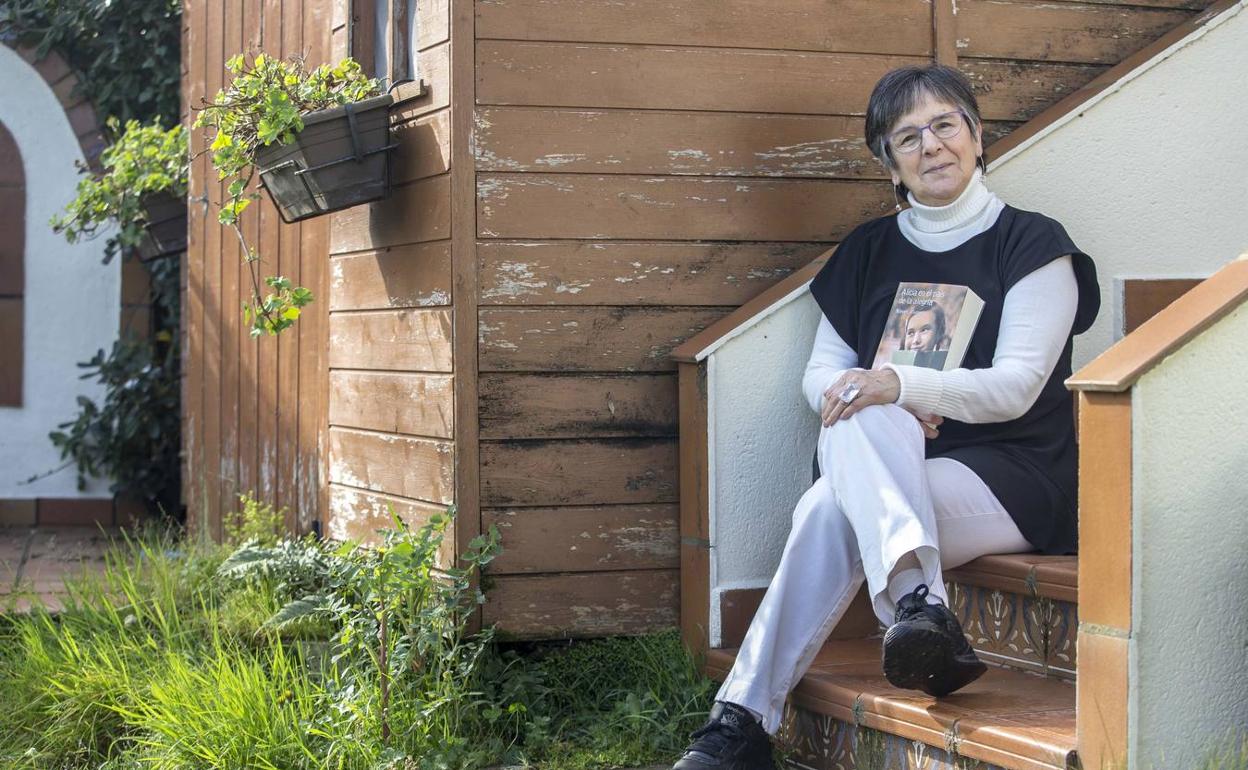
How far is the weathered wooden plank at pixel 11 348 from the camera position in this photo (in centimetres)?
673

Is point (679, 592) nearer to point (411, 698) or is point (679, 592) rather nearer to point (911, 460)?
point (411, 698)

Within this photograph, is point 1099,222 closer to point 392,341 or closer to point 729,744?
point 729,744

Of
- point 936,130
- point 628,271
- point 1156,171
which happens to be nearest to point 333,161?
point 628,271

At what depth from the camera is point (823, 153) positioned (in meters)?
3.66

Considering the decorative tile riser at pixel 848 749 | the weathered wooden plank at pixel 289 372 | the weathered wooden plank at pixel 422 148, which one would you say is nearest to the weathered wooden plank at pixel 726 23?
the weathered wooden plank at pixel 422 148

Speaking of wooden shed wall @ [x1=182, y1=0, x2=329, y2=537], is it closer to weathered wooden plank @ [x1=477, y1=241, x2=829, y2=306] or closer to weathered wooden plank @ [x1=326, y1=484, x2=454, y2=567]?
weathered wooden plank @ [x1=326, y1=484, x2=454, y2=567]

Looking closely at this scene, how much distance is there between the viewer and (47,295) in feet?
22.2

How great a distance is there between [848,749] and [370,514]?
1.63m

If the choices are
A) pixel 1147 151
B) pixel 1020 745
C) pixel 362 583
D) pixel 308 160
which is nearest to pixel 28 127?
pixel 308 160

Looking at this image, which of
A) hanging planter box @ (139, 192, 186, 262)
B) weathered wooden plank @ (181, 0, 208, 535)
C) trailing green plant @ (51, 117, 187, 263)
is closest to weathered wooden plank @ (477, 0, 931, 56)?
weathered wooden plank @ (181, 0, 208, 535)

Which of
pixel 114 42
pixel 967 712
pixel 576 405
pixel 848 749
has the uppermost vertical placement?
pixel 114 42

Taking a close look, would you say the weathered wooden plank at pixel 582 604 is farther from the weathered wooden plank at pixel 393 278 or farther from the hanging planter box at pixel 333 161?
the hanging planter box at pixel 333 161

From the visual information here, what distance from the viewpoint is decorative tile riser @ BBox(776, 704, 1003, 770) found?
103 inches

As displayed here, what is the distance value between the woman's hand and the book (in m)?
0.18
